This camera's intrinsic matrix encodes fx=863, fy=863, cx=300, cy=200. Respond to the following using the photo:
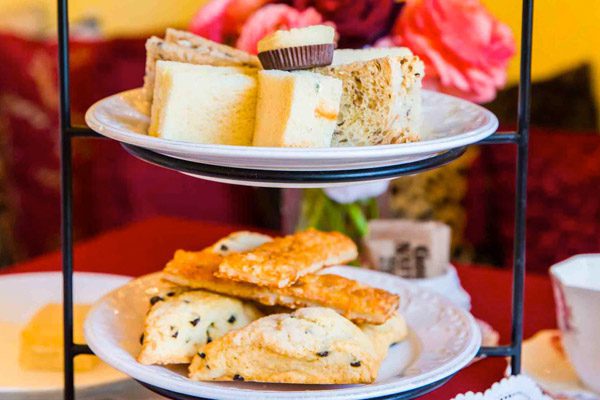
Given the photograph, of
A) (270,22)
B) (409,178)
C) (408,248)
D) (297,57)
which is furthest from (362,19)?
(409,178)

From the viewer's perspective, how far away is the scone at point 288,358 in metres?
0.59

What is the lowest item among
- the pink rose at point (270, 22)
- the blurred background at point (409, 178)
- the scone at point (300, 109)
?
the blurred background at point (409, 178)

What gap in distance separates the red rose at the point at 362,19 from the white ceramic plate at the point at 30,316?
0.38 meters

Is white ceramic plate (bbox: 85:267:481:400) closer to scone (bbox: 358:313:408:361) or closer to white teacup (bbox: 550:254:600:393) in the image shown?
scone (bbox: 358:313:408:361)

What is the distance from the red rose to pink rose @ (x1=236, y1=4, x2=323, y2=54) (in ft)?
0.09

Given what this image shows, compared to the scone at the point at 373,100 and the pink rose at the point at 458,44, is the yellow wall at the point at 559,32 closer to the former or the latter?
the pink rose at the point at 458,44

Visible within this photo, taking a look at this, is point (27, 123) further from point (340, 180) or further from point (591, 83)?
point (340, 180)

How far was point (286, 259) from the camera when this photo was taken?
25.7 inches

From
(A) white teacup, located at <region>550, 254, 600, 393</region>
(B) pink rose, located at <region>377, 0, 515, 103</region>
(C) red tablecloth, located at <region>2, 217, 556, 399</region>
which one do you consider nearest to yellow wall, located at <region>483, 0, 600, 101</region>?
(C) red tablecloth, located at <region>2, 217, 556, 399</region>

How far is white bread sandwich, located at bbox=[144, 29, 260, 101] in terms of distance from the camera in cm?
66

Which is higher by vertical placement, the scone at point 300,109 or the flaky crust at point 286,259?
the scone at point 300,109

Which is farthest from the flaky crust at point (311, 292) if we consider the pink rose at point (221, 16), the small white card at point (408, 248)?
the pink rose at point (221, 16)

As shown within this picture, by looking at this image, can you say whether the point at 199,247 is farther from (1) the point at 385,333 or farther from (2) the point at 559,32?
(2) the point at 559,32

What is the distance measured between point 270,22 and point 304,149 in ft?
1.56
